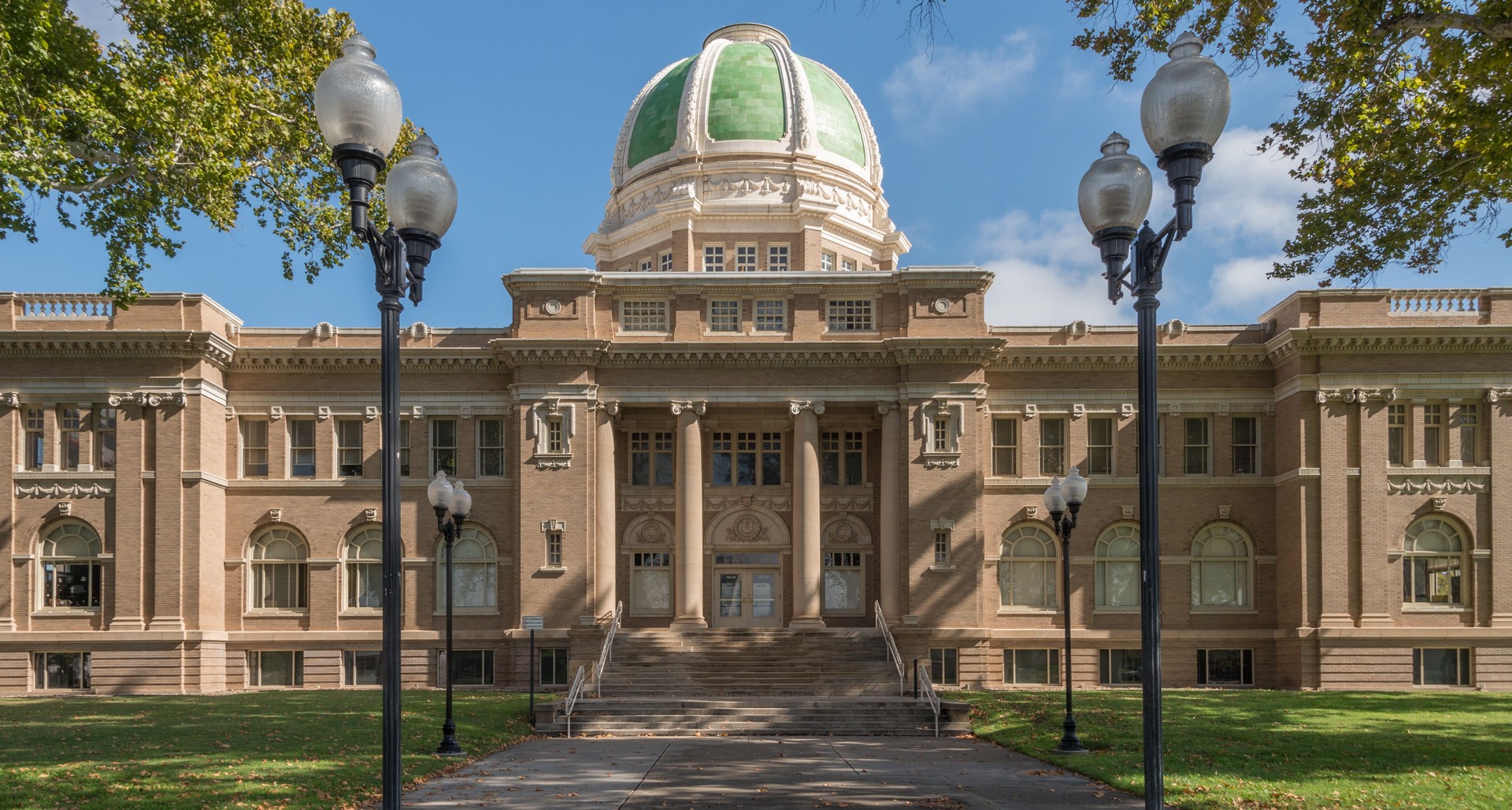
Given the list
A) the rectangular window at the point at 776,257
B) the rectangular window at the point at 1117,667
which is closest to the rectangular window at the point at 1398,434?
the rectangular window at the point at 1117,667

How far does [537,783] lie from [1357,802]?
11679 millimetres

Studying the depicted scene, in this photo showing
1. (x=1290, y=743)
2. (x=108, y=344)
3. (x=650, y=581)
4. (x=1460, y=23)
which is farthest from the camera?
(x=650, y=581)

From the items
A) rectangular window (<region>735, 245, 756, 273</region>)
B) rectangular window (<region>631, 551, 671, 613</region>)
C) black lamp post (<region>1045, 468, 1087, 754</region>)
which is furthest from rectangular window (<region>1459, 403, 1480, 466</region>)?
rectangular window (<region>631, 551, 671, 613</region>)

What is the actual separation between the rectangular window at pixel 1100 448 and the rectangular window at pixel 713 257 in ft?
50.4

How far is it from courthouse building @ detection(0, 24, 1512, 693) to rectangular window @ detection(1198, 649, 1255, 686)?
77mm

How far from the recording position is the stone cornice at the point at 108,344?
3241 centimetres

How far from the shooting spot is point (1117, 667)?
3478 centimetres

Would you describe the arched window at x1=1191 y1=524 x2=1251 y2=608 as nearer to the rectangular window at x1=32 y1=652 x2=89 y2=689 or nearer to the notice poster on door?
the notice poster on door

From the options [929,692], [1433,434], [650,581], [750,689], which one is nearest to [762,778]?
[929,692]

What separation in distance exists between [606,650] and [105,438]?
17478 mm

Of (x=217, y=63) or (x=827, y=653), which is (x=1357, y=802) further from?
(x=217, y=63)

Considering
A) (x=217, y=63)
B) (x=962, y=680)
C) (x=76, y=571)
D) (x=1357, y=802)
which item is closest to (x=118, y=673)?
(x=76, y=571)

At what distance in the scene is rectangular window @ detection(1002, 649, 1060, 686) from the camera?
34.8 meters

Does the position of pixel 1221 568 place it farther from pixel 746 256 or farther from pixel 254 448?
pixel 254 448
